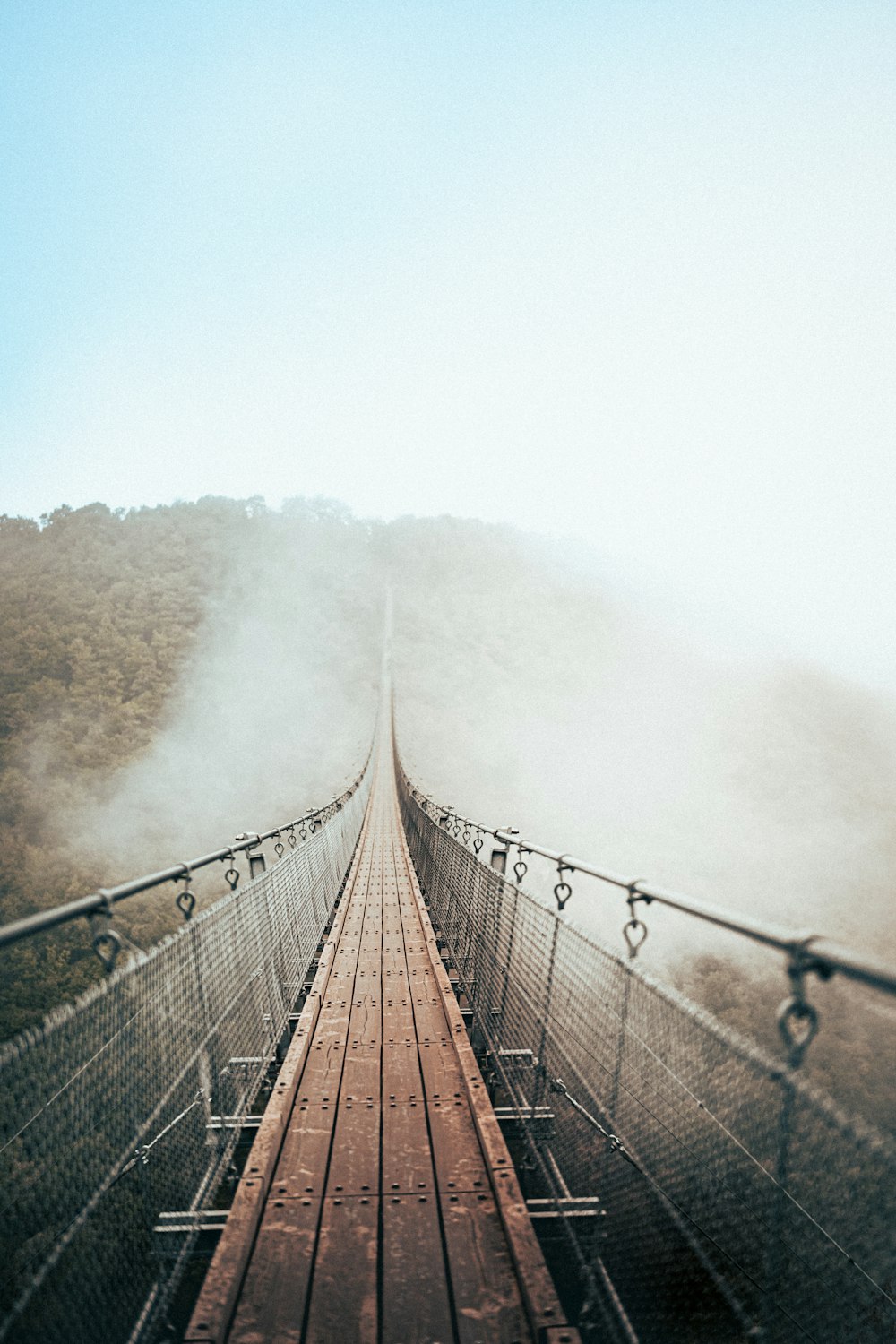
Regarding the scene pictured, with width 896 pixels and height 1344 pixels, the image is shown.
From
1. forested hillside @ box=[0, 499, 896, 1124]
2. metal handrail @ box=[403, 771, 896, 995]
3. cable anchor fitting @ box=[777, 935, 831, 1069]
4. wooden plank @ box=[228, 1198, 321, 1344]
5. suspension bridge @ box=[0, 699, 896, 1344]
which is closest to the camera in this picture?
metal handrail @ box=[403, 771, 896, 995]

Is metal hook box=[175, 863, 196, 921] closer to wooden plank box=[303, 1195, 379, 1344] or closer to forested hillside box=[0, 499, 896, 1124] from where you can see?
wooden plank box=[303, 1195, 379, 1344]

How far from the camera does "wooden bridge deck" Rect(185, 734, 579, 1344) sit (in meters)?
2.04

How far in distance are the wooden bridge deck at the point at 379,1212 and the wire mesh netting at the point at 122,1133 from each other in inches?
9.3

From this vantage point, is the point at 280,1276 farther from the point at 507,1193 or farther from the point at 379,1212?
the point at 507,1193

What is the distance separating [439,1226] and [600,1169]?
23.1 inches

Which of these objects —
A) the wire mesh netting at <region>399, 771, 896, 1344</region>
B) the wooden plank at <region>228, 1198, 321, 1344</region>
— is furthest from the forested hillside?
the wire mesh netting at <region>399, 771, 896, 1344</region>

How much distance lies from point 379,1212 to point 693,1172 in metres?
1.19

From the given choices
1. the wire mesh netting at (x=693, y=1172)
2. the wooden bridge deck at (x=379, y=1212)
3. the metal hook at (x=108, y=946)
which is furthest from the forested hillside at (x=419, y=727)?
the metal hook at (x=108, y=946)

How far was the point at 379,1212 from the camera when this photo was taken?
100 inches

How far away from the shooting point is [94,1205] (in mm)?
1903

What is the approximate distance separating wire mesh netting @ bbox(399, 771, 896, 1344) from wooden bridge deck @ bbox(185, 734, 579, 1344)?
0.29 metres

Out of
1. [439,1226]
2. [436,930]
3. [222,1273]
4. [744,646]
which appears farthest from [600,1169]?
[744,646]

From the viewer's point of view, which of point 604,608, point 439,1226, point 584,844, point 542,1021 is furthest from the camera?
point 604,608

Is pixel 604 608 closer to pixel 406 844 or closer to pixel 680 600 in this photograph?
pixel 680 600
